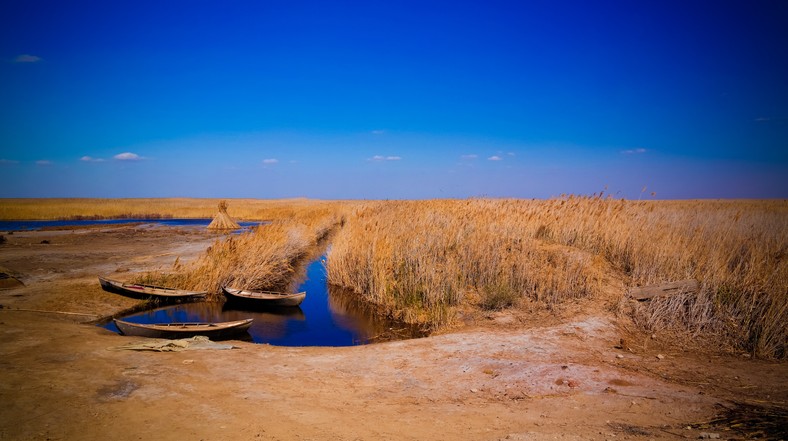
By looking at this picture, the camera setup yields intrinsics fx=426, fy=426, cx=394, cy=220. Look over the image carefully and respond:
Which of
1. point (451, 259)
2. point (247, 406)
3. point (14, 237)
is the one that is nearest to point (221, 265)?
point (451, 259)

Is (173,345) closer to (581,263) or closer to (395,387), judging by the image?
(395,387)

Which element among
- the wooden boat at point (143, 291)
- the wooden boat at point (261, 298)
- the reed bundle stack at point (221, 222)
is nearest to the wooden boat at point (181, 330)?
the wooden boat at point (261, 298)

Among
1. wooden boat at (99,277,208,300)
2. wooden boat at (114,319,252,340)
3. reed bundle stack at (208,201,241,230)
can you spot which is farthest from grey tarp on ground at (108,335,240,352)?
reed bundle stack at (208,201,241,230)

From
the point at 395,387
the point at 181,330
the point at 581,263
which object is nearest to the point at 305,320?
the point at 181,330

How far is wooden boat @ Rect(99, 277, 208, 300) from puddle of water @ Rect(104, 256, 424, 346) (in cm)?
37

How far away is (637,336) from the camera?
830 cm

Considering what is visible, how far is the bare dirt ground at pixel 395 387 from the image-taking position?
15.4 ft

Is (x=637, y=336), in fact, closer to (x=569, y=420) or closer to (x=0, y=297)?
(x=569, y=420)

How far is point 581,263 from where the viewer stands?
11086mm

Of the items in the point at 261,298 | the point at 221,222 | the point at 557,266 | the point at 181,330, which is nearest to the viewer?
the point at 181,330

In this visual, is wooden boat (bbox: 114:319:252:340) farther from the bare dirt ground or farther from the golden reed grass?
the golden reed grass

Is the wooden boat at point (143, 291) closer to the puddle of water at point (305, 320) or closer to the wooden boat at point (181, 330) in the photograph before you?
the puddle of water at point (305, 320)

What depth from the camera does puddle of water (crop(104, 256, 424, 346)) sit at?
10.2 m

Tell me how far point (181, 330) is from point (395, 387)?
5.15 metres
